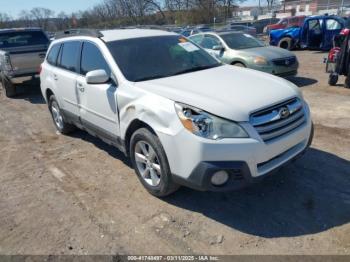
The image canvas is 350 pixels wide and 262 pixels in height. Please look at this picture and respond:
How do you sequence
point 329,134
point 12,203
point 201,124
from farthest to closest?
point 329,134, point 12,203, point 201,124

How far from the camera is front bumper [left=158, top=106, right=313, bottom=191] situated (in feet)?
9.57

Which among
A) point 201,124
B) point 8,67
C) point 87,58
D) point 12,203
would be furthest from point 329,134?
point 8,67

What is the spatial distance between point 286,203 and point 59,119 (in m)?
4.37

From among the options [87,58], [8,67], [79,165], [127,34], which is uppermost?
[127,34]

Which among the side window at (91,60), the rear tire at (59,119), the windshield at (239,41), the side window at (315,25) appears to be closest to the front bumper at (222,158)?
the side window at (91,60)

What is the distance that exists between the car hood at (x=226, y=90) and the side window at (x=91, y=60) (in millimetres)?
735

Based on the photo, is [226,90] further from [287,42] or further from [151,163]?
[287,42]

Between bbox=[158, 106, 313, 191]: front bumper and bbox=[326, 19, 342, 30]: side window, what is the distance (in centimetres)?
1446

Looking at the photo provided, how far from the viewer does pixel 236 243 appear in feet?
9.75

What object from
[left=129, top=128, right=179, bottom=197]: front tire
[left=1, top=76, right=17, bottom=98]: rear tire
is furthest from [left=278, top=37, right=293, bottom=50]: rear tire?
[left=129, top=128, right=179, bottom=197]: front tire

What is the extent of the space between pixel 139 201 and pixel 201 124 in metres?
1.32

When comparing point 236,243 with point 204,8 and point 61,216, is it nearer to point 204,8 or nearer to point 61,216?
point 61,216

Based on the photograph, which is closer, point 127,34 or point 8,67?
point 127,34

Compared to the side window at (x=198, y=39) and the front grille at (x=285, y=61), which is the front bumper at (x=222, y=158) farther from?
the side window at (x=198, y=39)
